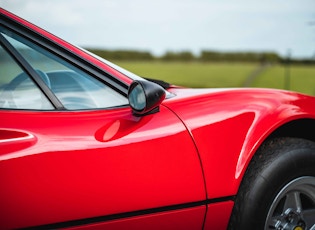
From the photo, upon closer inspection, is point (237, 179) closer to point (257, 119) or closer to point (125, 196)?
point (257, 119)

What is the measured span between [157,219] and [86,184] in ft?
1.26

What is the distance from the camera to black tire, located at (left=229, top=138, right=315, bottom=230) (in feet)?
7.84

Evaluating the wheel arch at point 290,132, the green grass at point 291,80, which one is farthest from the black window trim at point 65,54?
the green grass at point 291,80

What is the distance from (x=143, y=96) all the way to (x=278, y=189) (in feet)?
2.89

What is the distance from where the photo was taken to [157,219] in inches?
84.0

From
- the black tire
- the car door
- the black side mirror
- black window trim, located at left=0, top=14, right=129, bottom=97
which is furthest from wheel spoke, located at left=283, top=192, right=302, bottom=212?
black window trim, located at left=0, top=14, right=129, bottom=97

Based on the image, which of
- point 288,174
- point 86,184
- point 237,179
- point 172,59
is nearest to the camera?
point 86,184

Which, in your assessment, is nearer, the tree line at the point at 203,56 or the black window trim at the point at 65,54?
the black window trim at the point at 65,54

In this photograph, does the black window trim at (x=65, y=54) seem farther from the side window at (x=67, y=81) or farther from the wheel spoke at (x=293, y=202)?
the wheel spoke at (x=293, y=202)

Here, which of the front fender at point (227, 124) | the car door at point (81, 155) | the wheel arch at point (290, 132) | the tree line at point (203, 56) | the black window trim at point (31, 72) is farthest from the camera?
the tree line at point (203, 56)

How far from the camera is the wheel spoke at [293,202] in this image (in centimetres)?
260

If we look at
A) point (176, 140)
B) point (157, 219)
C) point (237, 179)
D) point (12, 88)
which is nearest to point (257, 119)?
point (237, 179)

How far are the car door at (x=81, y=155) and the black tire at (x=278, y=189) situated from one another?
27cm

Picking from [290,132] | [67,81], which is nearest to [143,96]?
[67,81]
